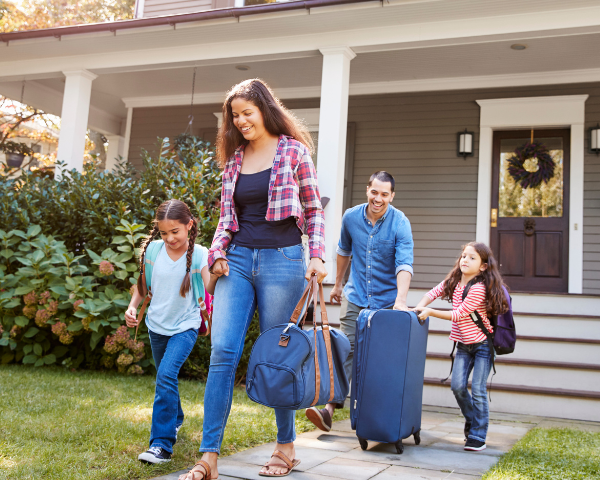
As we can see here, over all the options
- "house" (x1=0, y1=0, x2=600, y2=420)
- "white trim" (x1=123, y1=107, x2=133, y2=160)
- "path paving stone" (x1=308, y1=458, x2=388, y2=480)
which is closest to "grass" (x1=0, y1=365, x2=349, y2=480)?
"path paving stone" (x1=308, y1=458, x2=388, y2=480)

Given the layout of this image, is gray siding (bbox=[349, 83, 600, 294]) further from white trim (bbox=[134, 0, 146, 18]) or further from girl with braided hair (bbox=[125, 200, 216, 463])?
girl with braided hair (bbox=[125, 200, 216, 463])

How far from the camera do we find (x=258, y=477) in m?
2.53

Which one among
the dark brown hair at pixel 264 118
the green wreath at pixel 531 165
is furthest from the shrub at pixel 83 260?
the green wreath at pixel 531 165

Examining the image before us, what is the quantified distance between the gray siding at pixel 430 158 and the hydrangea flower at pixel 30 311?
4743 millimetres

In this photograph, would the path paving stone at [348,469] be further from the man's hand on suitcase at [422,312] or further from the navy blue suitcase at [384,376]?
the man's hand on suitcase at [422,312]

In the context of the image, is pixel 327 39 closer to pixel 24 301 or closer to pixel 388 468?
pixel 24 301

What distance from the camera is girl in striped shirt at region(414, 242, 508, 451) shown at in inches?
140

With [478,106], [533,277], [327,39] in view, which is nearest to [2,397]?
[327,39]

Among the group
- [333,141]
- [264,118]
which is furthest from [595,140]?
[264,118]

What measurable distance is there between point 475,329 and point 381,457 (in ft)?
3.32

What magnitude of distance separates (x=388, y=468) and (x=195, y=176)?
12.3 feet

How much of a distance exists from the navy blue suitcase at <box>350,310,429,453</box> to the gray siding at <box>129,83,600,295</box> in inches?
192

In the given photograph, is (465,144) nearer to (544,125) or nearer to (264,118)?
(544,125)

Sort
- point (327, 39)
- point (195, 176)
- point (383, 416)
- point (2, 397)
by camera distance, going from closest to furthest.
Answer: point (383, 416) → point (2, 397) → point (195, 176) → point (327, 39)
